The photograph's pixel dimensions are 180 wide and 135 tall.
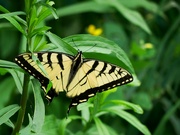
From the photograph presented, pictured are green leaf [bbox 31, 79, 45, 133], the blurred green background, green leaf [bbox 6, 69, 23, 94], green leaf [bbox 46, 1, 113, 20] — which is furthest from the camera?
green leaf [bbox 46, 1, 113, 20]

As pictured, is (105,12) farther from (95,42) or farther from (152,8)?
(95,42)

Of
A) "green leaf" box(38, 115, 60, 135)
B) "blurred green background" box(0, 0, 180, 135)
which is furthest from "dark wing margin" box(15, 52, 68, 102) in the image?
"blurred green background" box(0, 0, 180, 135)

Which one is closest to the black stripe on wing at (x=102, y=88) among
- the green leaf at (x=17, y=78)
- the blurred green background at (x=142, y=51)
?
the green leaf at (x=17, y=78)

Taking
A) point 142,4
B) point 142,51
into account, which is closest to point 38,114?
point 142,51

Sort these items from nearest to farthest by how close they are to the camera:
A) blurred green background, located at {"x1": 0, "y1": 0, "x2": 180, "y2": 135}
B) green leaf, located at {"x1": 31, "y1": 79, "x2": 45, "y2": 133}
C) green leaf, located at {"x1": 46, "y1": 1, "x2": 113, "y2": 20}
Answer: green leaf, located at {"x1": 31, "y1": 79, "x2": 45, "y2": 133}, blurred green background, located at {"x1": 0, "y1": 0, "x2": 180, "y2": 135}, green leaf, located at {"x1": 46, "y1": 1, "x2": 113, "y2": 20}

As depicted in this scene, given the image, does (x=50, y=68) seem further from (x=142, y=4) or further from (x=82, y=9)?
(x=142, y=4)

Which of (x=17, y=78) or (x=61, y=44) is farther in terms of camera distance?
(x=17, y=78)

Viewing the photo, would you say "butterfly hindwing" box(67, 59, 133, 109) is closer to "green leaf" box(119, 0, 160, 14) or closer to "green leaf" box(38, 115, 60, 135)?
"green leaf" box(38, 115, 60, 135)
